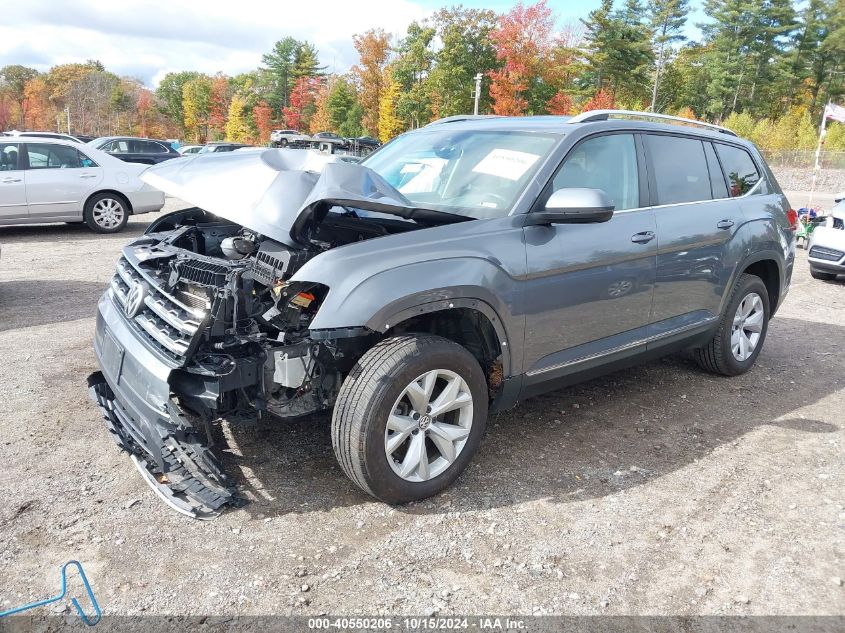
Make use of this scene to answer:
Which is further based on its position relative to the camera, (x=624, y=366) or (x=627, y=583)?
(x=624, y=366)

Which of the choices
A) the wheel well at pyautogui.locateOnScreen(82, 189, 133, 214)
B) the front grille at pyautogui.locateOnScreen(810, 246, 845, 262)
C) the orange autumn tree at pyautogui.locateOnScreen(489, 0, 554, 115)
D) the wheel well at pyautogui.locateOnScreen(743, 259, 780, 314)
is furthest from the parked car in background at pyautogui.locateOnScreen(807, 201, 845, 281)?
the orange autumn tree at pyautogui.locateOnScreen(489, 0, 554, 115)

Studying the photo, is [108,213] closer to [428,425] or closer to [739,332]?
[428,425]

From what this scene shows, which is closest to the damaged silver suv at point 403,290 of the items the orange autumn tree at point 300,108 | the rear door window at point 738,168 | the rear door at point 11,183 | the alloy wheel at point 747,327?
the rear door window at point 738,168

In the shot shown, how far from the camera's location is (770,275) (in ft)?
17.3

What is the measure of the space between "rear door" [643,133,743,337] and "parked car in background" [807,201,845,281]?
583 centimetres

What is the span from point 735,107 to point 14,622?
65754mm

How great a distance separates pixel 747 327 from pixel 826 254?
5.44 metres

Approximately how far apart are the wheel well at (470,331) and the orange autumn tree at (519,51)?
43068 mm

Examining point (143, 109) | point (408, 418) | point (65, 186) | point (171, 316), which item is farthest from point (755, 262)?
point (143, 109)

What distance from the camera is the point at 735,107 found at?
189ft

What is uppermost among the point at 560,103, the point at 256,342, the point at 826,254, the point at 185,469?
the point at 560,103

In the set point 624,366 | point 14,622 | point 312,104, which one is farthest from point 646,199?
point 312,104

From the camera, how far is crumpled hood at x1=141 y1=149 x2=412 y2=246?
3064 mm

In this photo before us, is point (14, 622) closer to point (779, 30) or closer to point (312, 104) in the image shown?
point (779, 30)
